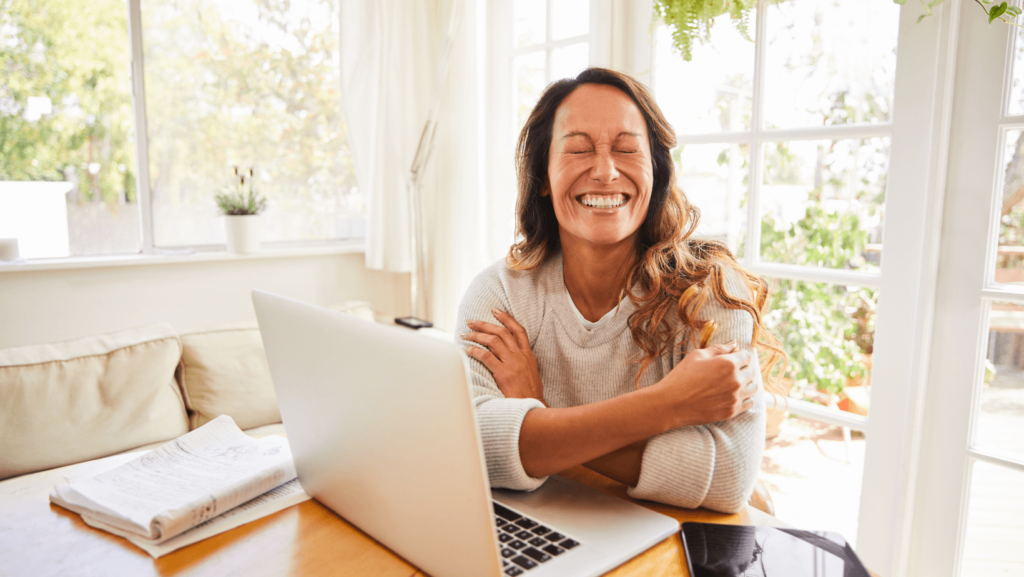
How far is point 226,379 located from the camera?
1.94 m

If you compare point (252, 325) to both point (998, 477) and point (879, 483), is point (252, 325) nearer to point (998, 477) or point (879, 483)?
point (879, 483)

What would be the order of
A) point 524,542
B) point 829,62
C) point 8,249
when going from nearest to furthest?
point 524,542 → point 829,62 → point 8,249

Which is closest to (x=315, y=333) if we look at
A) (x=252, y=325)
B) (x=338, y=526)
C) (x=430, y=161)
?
(x=338, y=526)

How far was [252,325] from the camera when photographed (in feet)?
6.84

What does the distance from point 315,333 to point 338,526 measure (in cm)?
28

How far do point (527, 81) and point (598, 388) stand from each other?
63.1 inches

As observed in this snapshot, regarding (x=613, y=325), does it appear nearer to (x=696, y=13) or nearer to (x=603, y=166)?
(x=603, y=166)

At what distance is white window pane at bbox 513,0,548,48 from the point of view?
2342 mm

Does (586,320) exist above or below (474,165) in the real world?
below

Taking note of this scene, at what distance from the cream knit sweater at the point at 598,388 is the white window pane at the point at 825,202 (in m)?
0.73

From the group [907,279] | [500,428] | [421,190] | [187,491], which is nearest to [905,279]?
[907,279]

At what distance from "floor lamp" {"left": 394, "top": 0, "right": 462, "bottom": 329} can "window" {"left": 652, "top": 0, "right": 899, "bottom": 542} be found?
2.70ft

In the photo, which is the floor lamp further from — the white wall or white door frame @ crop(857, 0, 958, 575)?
white door frame @ crop(857, 0, 958, 575)

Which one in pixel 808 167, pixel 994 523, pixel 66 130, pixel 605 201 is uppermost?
pixel 66 130
